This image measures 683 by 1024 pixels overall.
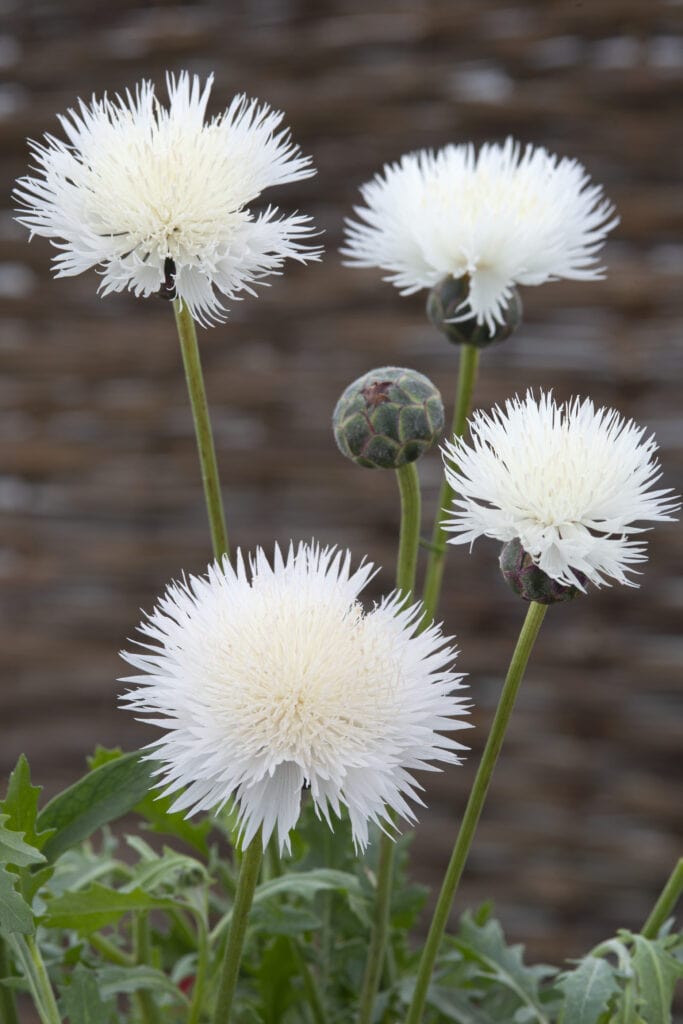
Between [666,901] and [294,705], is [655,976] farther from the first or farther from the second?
[294,705]

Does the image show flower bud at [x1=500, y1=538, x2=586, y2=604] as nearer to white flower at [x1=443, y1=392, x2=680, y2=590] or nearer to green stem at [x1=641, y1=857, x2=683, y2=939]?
white flower at [x1=443, y1=392, x2=680, y2=590]

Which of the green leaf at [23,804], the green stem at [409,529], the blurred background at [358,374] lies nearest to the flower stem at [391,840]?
the green stem at [409,529]


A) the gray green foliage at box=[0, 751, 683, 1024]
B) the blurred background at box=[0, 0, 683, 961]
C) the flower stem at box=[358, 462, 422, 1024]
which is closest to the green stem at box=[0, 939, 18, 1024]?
the gray green foliage at box=[0, 751, 683, 1024]

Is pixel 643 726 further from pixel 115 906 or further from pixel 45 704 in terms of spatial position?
pixel 115 906

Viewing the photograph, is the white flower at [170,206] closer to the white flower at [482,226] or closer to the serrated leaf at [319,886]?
the white flower at [482,226]

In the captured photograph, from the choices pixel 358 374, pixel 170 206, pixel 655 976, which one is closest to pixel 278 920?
pixel 655 976

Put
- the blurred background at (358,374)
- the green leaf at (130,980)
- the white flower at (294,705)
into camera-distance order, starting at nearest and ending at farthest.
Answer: the white flower at (294,705)
the green leaf at (130,980)
the blurred background at (358,374)
